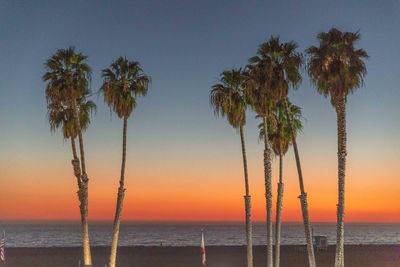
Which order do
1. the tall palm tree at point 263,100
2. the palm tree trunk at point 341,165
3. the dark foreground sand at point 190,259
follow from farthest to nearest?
the dark foreground sand at point 190,259, the tall palm tree at point 263,100, the palm tree trunk at point 341,165

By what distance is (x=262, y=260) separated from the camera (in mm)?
65562

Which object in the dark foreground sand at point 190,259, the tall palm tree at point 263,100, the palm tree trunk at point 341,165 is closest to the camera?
the palm tree trunk at point 341,165

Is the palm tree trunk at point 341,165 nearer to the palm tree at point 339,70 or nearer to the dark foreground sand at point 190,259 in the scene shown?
the palm tree at point 339,70

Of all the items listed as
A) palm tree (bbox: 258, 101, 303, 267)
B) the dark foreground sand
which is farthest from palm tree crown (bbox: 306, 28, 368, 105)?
the dark foreground sand

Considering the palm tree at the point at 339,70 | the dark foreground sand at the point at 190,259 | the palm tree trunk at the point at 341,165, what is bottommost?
the dark foreground sand at the point at 190,259

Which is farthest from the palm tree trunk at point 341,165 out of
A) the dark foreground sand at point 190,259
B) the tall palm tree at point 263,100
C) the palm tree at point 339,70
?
the dark foreground sand at point 190,259

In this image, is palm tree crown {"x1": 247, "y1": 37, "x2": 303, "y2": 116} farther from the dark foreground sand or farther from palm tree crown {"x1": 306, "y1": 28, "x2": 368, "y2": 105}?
the dark foreground sand

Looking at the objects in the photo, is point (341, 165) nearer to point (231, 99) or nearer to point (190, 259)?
point (231, 99)

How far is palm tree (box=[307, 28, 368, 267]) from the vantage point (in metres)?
40.9

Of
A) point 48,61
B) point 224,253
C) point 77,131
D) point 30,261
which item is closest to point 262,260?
point 224,253

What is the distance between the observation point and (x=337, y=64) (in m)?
41.0

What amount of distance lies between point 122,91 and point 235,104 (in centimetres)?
792

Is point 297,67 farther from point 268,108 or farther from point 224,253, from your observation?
point 224,253

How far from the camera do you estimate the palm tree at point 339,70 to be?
134 feet
